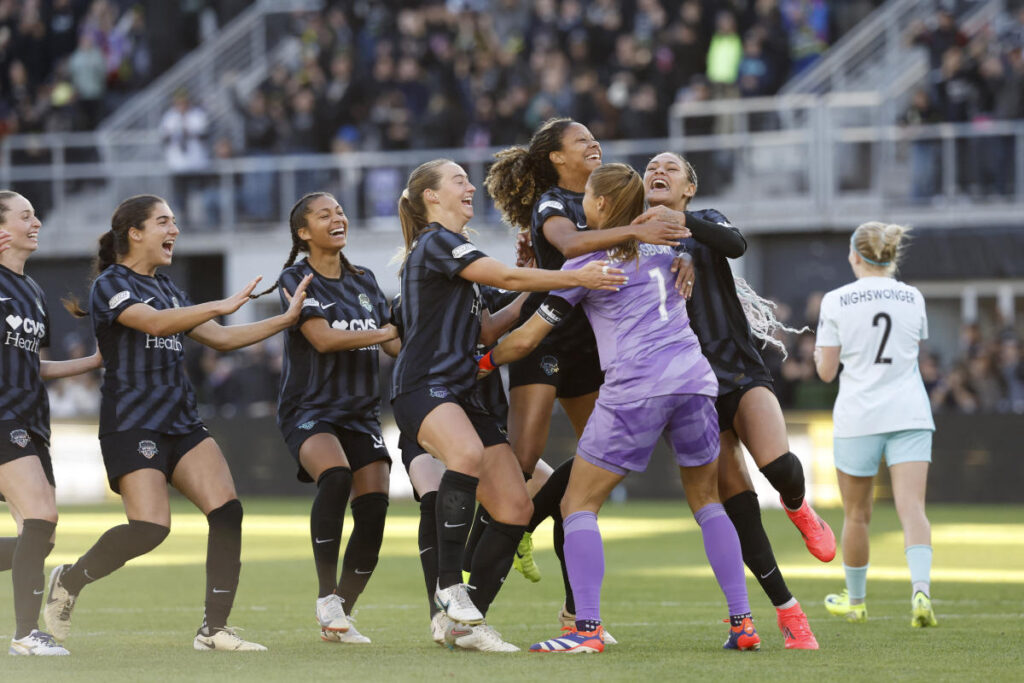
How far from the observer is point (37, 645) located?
7.26 m

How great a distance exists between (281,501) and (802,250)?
7.53m

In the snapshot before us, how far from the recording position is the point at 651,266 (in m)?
6.93

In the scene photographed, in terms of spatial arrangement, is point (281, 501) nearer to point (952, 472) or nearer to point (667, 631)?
point (952, 472)

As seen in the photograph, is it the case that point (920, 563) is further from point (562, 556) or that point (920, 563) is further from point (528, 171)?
point (528, 171)

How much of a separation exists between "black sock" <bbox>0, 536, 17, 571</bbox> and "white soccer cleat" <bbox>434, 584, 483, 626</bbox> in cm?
232

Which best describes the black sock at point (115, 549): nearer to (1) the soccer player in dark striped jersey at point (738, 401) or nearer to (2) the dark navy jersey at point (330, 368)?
(2) the dark navy jersey at point (330, 368)

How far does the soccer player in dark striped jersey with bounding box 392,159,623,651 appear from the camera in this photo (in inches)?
276

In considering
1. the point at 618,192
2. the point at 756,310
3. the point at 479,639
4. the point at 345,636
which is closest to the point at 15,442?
the point at 345,636

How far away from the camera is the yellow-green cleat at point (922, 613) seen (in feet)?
26.6

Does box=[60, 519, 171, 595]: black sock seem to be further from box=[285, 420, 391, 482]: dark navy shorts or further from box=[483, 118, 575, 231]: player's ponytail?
box=[483, 118, 575, 231]: player's ponytail

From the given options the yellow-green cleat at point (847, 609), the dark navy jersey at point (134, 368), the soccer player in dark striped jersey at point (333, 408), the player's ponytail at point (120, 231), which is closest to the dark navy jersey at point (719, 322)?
the soccer player in dark striped jersey at point (333, 408)

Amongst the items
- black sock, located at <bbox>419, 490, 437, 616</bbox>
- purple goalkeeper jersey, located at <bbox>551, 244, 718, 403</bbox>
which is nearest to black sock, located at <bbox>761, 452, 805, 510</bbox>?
purple goalkeeper jersey, located at <bbox>551, 244, 718, 403</bbox>

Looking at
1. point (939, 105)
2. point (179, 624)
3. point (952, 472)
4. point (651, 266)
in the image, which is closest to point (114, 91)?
point (939, 105)

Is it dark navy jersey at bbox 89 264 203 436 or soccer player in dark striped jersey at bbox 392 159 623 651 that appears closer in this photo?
soccer player in dark striped jersey at bbox 392 159 623 651
